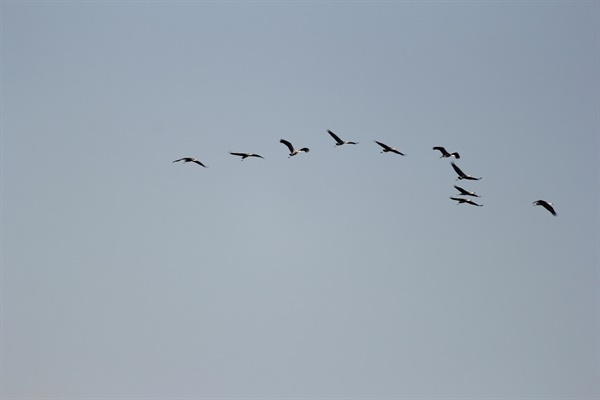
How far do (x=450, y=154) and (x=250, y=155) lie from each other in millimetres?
26061

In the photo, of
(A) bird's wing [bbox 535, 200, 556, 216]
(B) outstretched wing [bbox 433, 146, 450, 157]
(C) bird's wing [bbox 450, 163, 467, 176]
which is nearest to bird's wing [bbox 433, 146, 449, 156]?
(B) outstretched wing [bbox 433, 146, 450, 157]

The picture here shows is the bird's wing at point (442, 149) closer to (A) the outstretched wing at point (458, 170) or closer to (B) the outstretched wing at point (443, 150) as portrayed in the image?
(B) the outstretched wing at point (443, 150)

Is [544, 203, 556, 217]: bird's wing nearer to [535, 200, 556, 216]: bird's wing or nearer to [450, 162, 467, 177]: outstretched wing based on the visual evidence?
[535, 200, 556, 216]: bird's wing

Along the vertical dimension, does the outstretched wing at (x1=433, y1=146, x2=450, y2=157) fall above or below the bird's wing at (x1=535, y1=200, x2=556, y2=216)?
above

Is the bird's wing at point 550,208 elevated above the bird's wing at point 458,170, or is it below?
Answer: below

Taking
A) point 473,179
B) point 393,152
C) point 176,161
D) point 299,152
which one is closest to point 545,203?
point 473,179

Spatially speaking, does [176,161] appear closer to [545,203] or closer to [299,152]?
[299,152]

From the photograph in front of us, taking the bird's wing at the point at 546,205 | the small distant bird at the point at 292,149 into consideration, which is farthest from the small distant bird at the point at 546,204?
the small distant bird at the point at 292,149

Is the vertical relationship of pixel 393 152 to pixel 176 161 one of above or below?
above

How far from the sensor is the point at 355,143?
5059 inches

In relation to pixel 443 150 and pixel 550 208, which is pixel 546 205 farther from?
pixel 443 150

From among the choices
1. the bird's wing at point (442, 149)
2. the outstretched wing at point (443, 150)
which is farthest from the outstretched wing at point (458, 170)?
the bird's wing at point (442, 149)

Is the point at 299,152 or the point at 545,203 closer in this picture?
the point at 545,203

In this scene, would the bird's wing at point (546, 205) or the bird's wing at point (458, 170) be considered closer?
the bird's wing at point (546, 205)
